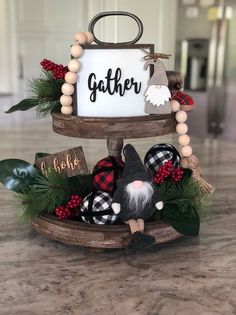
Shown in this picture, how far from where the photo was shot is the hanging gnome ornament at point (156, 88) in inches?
28.8

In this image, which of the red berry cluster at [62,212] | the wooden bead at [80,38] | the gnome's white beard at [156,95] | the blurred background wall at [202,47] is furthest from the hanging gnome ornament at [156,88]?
the blurred background wall at [202,47]

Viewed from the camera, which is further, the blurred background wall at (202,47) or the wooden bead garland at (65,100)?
the blurred background wall at (202,47)

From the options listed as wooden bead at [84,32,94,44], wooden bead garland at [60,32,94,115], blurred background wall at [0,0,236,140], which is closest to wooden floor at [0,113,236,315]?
wooden bead garland at [60,32,94,115]

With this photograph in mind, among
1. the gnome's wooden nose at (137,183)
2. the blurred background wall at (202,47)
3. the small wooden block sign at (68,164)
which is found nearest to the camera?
the gnome's wooden nose at (137,183)

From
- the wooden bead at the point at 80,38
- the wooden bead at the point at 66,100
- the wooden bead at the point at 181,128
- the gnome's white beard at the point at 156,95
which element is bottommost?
the wooden bead at the point at 181,128

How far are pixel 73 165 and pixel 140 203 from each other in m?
0.15

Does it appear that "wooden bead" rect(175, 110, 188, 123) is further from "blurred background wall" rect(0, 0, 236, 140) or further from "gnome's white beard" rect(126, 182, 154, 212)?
"blurred background wall" rect(0, 0, 236, 140)

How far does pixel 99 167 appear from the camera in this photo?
0.75 metres

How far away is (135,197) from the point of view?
2.24 ft

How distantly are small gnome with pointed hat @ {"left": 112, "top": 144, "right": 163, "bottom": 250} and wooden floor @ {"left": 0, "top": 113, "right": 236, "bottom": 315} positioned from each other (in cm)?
4

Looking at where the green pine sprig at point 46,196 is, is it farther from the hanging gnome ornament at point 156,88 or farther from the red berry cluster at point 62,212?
the hanging gnome ornament at point 156,88

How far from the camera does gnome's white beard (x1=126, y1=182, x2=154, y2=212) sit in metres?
0.68

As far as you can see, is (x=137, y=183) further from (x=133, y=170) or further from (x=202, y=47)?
(x=202, y=47)

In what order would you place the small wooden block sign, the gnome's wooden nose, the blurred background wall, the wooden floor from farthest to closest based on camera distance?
the blurred background wall
the small wooden block sign
the gnome's wooden nose
the wooden floor
